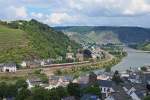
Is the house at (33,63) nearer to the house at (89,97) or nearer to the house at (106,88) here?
the house at (106,88)

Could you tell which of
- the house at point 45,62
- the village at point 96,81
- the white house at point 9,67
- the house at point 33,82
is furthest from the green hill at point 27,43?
the house at point 33,82

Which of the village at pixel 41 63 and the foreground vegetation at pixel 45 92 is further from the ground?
the foreground vegetation at pixel 45 92

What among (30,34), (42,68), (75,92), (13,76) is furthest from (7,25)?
(75,92)

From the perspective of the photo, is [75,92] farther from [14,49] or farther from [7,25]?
[7,25]

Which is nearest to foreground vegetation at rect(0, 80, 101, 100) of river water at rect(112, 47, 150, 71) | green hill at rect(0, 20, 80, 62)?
green hill at rect(0, 20, 80, 62)

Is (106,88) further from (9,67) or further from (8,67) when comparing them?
(8,67)

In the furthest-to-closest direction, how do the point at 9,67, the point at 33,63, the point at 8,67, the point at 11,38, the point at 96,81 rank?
the point at 11,38 → the point at 33,63 → the point at 8,67 → the point at 9,67 → the point at 96,81

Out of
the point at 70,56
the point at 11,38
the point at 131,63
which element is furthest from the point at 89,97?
Answer: the point at 70,56

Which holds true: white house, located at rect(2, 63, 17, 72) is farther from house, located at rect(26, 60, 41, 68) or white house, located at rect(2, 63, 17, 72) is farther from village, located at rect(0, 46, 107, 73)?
house, located at rect(26, 60, 41, 68)

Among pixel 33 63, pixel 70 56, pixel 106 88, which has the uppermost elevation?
pixel 106 88

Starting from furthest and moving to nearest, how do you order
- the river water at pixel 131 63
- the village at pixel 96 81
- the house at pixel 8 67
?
the river water at pixel 131 63
the house at pixel 8 67
the village at pixel 96 81
